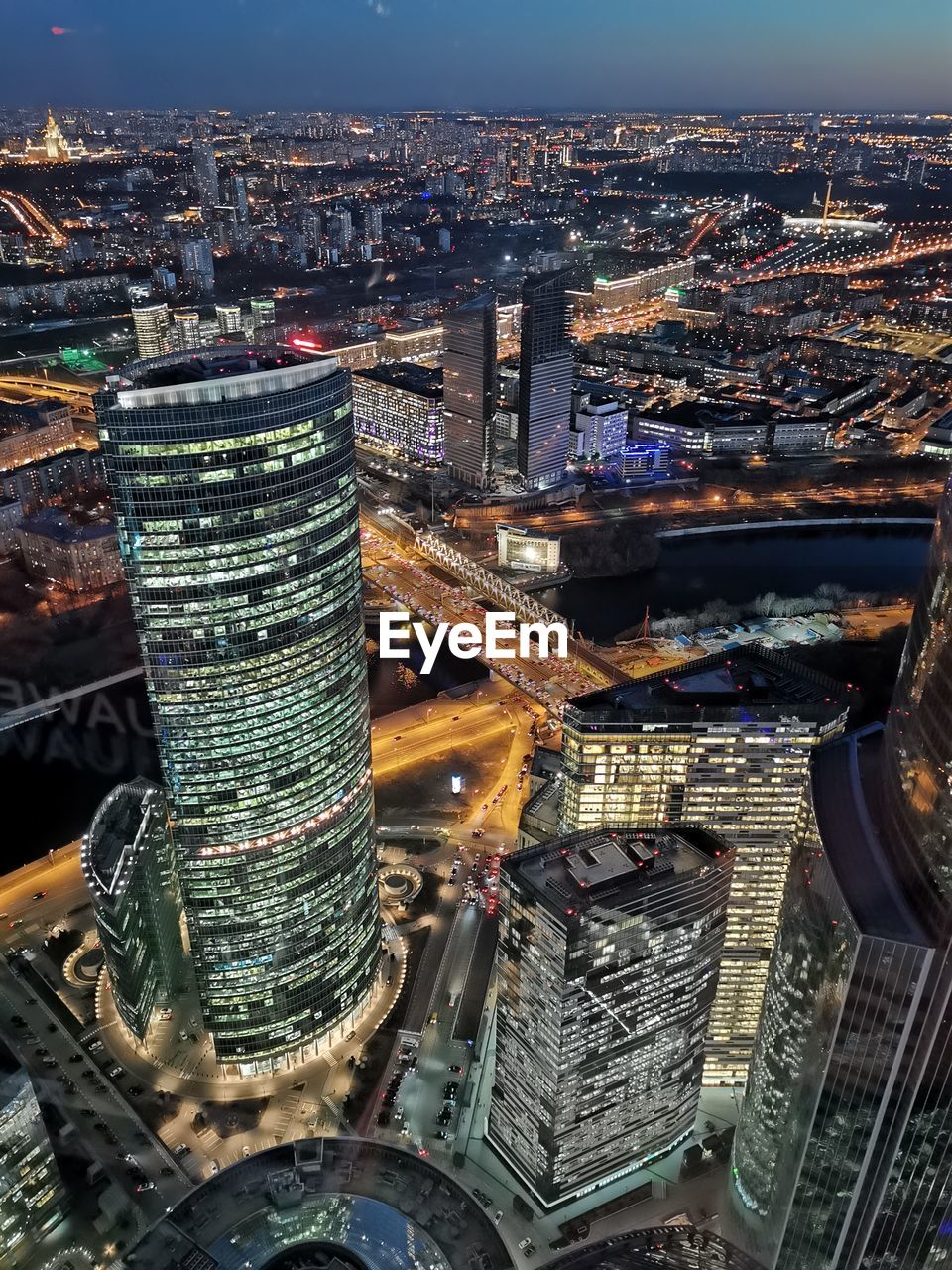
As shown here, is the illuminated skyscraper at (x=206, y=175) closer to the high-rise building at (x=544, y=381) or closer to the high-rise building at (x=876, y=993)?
the high-rise building at (x=544, y=381)

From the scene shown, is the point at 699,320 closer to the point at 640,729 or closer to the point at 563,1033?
the point at 640,729

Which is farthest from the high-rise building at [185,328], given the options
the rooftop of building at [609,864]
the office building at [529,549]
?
the rooftop of building at [609,864]

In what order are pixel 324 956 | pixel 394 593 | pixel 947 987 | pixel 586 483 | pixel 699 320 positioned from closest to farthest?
1. pixel 947 987
2. pixel 324 956
3. pixel 394 593
4. pixel 586 483
5. pixel 699 320

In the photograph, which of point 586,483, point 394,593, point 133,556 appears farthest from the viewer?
point 586,483

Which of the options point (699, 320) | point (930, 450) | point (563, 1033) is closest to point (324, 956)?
point (563, 1033)

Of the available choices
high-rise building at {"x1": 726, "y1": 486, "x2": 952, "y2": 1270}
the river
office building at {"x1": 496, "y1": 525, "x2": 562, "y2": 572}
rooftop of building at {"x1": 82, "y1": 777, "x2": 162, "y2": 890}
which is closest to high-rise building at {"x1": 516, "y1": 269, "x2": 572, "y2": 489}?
office building at {"x1": 496, "y1": 525, "x2": 562, "y2": 572}

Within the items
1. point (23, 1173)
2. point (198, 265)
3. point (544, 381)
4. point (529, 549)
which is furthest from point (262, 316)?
point (23, 1173)

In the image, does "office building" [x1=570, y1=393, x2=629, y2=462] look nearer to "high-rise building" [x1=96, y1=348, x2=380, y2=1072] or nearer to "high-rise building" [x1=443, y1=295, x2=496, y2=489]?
"high-rise building" [x1=443, y1=295, x2=496, y2=489]
